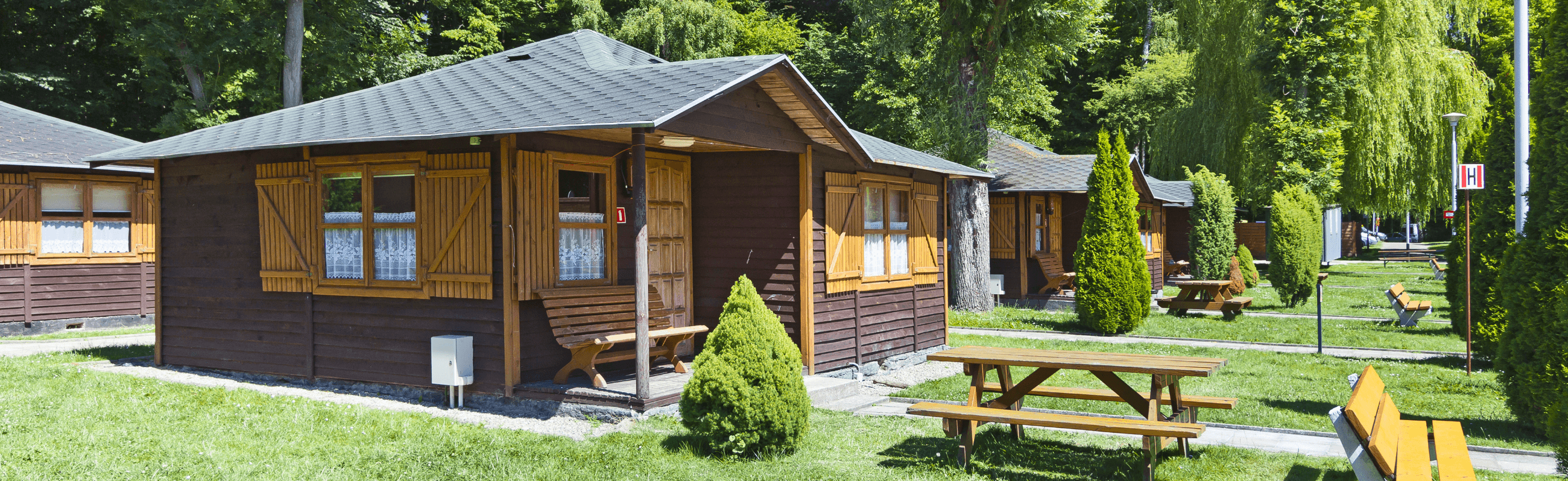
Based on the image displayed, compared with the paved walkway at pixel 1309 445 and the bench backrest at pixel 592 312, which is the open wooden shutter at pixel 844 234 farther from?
the paved walkway at pixel 1309 445

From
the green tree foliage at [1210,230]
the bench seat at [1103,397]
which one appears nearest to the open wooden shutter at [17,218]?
the bench seat at [1103,397]

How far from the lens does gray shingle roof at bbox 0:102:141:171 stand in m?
15.2

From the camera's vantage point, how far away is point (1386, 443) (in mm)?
5027

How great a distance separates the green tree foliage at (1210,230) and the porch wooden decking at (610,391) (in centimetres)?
1711

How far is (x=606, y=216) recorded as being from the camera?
1004 cm

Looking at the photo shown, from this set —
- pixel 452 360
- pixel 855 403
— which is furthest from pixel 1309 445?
pixel 452 360

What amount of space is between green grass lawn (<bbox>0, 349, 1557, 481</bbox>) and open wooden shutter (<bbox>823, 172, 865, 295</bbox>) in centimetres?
280

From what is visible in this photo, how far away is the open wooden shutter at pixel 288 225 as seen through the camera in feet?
33.2

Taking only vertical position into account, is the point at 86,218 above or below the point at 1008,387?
above

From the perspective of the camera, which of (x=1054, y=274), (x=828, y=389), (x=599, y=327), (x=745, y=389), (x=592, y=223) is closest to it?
(x=745, y=389)

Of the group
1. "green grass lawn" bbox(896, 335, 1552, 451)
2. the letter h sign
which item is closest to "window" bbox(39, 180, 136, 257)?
"green grass lawn" bbox(896, 335, 1552, 451)

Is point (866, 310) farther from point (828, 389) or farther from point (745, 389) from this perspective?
point (745, 389)

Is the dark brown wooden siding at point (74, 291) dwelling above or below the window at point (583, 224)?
below

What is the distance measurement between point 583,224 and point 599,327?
1.06m
